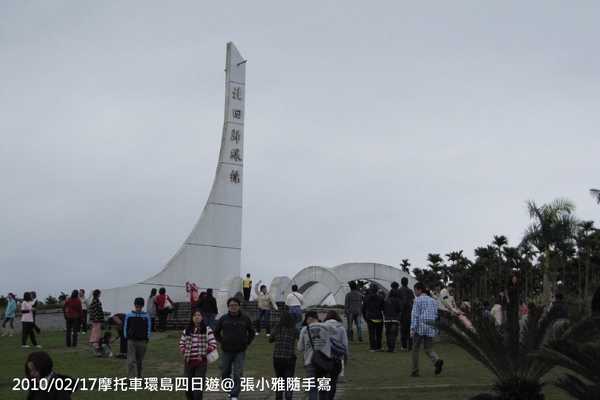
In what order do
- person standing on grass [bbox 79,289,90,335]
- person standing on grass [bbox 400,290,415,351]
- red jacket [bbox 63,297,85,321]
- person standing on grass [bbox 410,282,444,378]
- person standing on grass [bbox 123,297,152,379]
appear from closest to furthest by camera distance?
person standing on grass [bbox 123,297,152,379]
person standing on grass [bbox 410,282,444,378]
person standing on grass [bbox 400,290,415,351]
red jacket [bbox 63,297,85,321]
person standing on grass [bbox 79,289,90,335]

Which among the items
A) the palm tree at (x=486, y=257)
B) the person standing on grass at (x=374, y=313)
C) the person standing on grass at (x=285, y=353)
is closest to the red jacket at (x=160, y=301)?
the person standing on grass at (x=374, y=313)

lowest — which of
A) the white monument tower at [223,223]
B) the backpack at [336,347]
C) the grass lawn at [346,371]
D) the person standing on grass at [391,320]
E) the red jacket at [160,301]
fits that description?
the grass lawn at [346,371]

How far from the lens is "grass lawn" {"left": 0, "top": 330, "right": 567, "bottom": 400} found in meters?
12.1

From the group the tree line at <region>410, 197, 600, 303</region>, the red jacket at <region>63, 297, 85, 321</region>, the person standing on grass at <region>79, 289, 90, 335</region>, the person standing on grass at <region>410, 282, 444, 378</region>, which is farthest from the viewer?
the tree line at <region>410, 197, 600, 303</region>

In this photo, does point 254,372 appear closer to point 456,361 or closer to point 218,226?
point 456,361

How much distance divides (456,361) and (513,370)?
5.83m

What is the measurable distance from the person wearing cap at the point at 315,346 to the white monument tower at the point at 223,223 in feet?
68.5

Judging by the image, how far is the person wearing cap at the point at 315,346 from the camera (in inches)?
415

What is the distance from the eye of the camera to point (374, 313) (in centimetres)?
1781

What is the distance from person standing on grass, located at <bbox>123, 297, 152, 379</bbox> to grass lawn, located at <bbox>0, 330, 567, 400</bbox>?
0.54 meters

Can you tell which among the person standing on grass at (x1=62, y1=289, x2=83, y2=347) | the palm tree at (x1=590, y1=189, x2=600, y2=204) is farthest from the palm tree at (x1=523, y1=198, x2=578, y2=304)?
the person standing on grass at (x1=62, y1=289, x2=83, y2=347)

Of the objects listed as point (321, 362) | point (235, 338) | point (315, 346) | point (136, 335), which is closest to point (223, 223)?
point (136, 335)

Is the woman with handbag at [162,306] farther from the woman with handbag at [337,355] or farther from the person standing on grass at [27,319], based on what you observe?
the woman with handbag at [337,355]

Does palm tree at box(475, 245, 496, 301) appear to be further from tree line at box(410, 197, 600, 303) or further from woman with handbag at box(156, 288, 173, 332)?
woman with handbag at box(156, 288, 173, 332)
